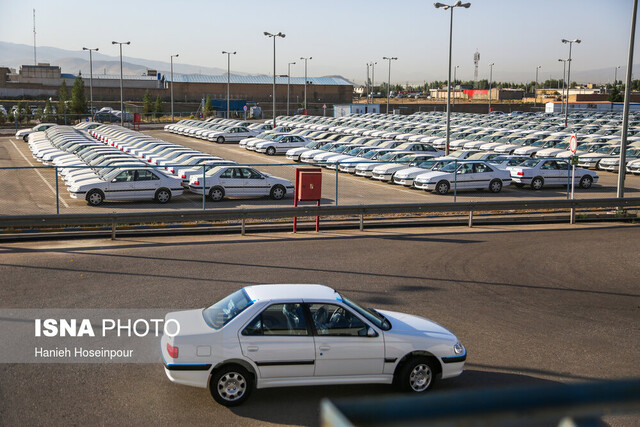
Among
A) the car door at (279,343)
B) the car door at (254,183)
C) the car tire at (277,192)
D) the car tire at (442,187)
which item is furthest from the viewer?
the car tire at (442,187)

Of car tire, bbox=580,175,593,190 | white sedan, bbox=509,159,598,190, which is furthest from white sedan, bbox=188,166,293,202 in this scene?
car tire, bbox=580,175,593,190

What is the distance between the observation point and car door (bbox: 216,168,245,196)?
24500 mm

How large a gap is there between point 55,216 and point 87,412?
34.9ft

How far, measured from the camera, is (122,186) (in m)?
23.0

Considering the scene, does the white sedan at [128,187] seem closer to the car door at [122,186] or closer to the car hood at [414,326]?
the car door at [122,186]

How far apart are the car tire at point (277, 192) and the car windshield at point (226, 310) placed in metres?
16.7

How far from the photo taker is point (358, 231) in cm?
1964

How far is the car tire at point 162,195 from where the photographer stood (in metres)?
23.6

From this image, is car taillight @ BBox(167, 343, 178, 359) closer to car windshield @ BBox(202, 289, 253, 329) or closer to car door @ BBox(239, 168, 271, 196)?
car windshield @ BBox(202, 289, 253, 329)

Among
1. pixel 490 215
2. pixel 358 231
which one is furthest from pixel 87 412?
pixel 490 215

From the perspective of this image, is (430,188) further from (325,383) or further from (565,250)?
(325,383)

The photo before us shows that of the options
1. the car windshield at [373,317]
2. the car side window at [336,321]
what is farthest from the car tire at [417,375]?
the car side window at [336,321]

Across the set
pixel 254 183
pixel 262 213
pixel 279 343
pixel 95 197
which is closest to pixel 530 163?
pixel 254 183

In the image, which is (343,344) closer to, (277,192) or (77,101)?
(277,192)
